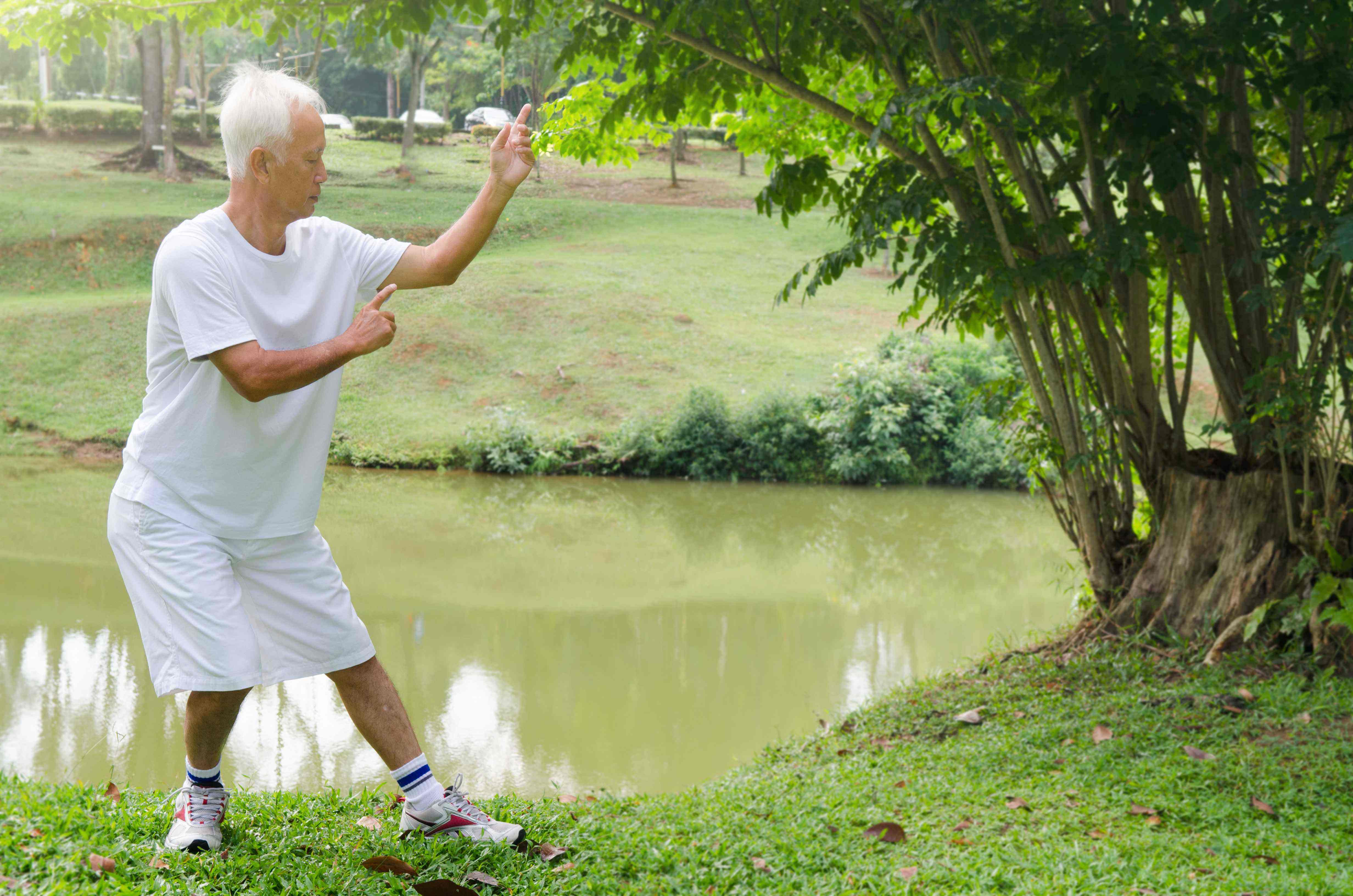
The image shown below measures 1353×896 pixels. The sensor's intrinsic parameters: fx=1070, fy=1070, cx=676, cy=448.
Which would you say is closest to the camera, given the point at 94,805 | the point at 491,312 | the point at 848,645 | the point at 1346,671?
the point at 94,805

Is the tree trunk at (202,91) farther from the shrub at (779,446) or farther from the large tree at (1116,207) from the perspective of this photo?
the large tree at (1116,207)

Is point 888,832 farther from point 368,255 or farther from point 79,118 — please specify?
point 79,118

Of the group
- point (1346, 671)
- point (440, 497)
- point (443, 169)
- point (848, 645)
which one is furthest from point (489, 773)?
point (440, 497)

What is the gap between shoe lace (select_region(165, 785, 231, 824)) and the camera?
7.59 feet

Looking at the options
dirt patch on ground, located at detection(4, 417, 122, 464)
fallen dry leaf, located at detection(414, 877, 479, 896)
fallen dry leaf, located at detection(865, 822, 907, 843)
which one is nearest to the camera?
fallen dry leaf, located at detection(414, 877, 479, 896)

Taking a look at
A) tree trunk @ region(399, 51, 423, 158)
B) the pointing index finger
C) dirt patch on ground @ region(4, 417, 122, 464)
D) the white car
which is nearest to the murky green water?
dirt patch on ground @ region(4, 417, 122, 464)

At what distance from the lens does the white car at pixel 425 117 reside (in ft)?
38.3

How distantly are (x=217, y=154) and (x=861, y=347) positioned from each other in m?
12.3

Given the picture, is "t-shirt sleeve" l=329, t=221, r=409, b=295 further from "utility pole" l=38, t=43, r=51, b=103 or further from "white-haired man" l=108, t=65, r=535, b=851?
"utility pole" l=38, t=43, r=51, b=103

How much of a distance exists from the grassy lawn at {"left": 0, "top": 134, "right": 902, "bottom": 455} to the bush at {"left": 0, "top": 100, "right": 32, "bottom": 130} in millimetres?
575

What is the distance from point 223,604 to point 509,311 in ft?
49.9

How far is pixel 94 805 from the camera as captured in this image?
2564 mm

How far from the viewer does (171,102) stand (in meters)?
17.7

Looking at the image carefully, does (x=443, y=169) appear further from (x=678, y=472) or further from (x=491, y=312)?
(x=491, y=312)
